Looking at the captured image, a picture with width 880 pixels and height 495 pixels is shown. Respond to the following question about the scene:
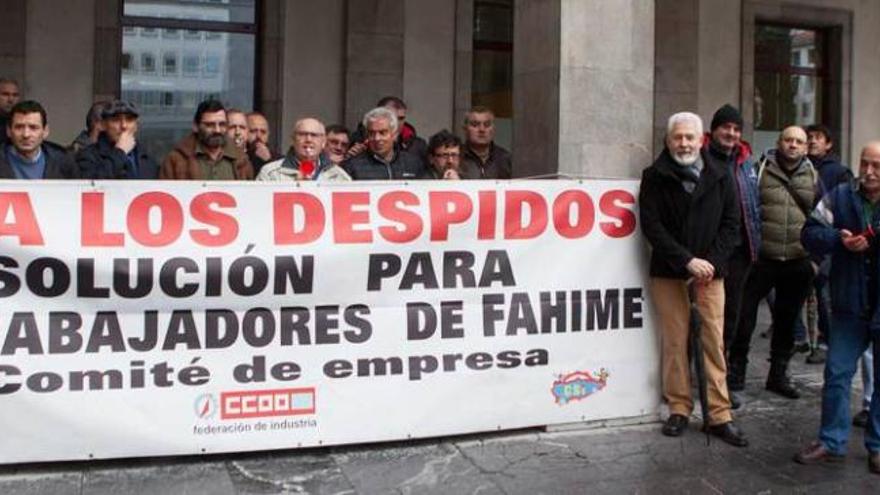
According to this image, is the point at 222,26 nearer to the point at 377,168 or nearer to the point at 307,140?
the point at 377,168

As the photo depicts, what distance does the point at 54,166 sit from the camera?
17.6ft

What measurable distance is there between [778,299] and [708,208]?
162 centimetres

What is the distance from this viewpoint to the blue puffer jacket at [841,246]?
5.09 m

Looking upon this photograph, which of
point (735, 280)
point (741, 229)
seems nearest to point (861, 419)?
point (735, 280)

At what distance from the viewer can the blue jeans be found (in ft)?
16.8

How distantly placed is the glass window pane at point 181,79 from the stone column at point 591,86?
494cm

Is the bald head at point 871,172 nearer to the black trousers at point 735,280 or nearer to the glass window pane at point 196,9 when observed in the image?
the black trousers at point 735,280

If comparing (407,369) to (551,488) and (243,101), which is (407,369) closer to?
(551,488)

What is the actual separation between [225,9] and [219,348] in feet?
20.6

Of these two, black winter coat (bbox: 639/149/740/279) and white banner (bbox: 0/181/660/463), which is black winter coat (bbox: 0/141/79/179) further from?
black winter coat (bbox: 639/149/740/279)

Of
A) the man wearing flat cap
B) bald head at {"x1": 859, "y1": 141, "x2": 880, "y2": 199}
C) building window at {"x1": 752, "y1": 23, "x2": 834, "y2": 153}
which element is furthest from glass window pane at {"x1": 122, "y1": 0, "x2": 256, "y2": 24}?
bald head at {"x1": 859, "y1": 141, "x2": 880, "y2": 199}

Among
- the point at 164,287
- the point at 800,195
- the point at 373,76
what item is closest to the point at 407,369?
the point at 164,287

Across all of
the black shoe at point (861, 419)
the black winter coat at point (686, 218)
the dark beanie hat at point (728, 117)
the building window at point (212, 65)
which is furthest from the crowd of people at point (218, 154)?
the building window at point (212, 65)

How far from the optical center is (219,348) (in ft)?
15.8
